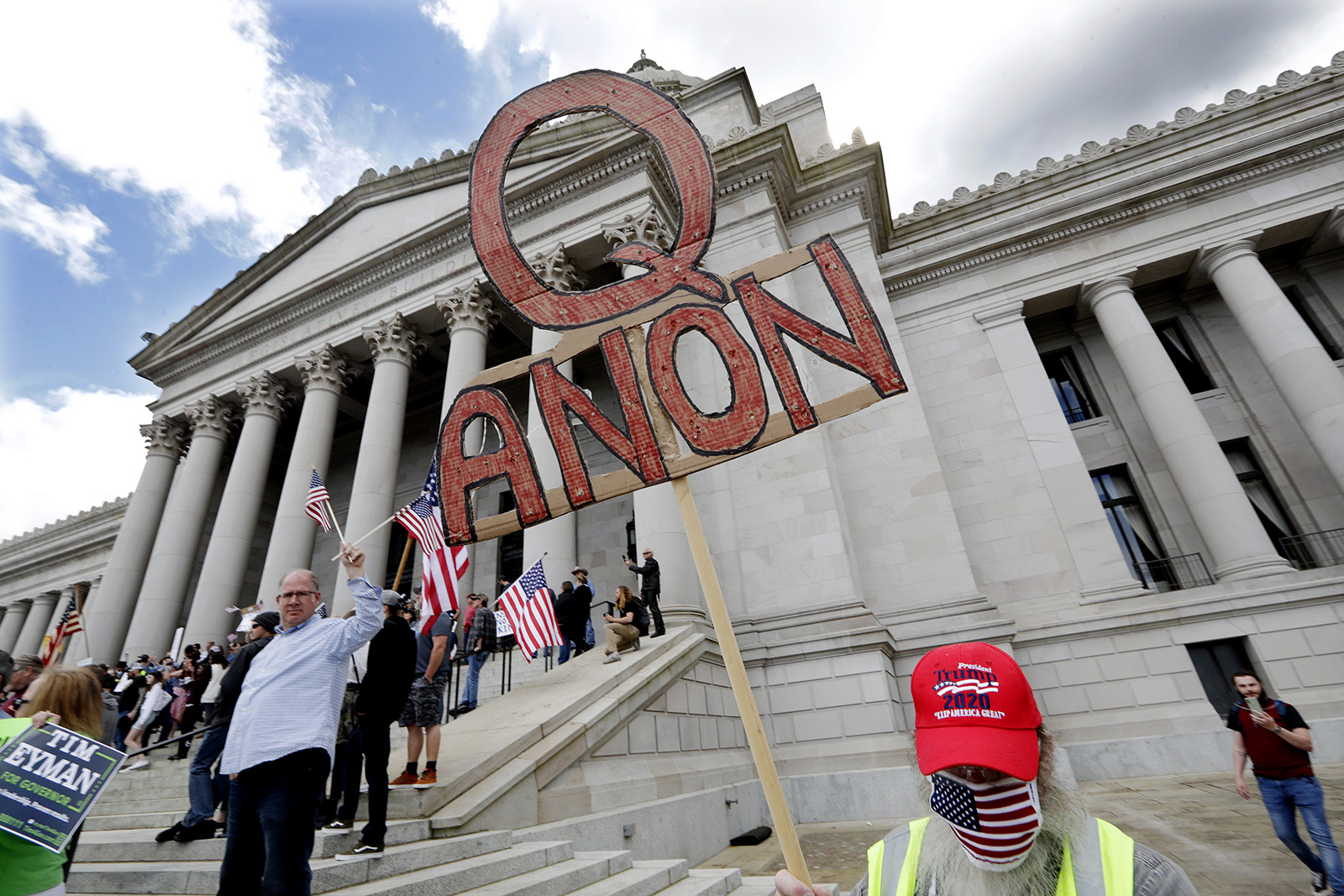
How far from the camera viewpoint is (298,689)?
3693mm

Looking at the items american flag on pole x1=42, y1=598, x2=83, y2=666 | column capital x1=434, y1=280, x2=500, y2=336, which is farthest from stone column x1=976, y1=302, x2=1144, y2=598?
american flag on pole x1=42, y1=598, x2=83, y2=666

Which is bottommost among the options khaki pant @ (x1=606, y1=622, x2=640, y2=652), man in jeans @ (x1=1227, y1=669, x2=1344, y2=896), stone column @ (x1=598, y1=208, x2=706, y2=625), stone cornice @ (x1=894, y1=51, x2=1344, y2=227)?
man in jeans @ (x1=1227, y1=669, x2=1344, y2=896)

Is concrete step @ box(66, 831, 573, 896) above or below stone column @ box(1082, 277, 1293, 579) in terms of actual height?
below

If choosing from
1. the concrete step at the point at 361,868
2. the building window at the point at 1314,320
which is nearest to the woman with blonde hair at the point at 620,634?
the concrete step at the point at 361,868

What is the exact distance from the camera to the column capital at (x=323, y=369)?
840 inches

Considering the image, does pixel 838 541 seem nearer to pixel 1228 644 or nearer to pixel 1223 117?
pixel 1228 644

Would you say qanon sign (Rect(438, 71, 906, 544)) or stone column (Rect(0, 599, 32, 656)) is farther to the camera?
stone column (Rect(0, 599, 32, 656))

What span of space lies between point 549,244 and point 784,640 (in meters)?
12.4

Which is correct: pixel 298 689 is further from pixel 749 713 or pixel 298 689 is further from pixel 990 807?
pixel 990 807

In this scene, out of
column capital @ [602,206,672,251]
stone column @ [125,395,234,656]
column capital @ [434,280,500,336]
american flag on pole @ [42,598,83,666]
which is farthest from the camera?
stone column @ [125,395,234,656]

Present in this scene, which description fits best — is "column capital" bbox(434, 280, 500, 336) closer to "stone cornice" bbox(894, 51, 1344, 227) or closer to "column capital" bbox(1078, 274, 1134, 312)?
"stone cornice" bbox(894, 51, 1344, 227)

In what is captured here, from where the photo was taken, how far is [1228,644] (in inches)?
523

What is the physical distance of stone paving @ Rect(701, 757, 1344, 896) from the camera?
583 cm

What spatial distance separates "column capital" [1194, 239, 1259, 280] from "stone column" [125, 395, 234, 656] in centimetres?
3139
